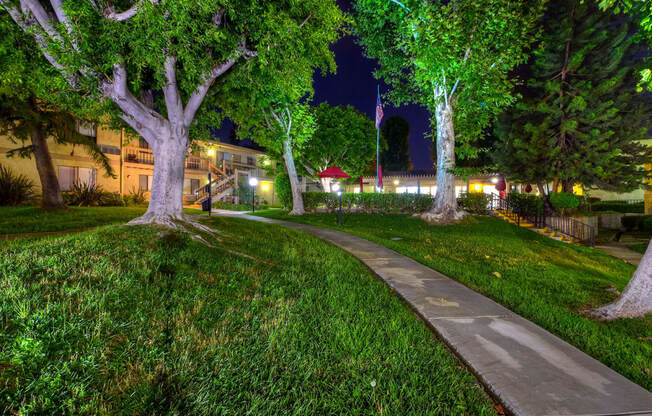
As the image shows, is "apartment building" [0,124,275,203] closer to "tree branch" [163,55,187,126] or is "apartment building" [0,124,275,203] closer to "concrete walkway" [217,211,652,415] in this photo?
"tree branch" [163,55,187,126]

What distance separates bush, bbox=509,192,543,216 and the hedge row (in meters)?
4.30

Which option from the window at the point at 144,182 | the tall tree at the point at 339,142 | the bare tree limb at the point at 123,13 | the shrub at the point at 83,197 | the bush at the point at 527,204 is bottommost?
the bush at the point at 527,204

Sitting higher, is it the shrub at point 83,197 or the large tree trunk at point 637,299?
the shrub at point 83,197

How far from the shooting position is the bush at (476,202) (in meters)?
15.9

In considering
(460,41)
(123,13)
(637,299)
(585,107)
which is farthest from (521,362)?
(585,107)

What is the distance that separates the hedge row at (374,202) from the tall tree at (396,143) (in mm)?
32415

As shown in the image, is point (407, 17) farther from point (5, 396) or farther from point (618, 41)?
point (5, 396)

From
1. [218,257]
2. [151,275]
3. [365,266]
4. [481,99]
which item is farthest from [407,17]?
[151,275]

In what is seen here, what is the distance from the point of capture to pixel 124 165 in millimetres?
19719

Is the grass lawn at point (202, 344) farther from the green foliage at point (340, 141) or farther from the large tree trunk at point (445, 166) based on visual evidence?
the green foliage at point (340, 141)

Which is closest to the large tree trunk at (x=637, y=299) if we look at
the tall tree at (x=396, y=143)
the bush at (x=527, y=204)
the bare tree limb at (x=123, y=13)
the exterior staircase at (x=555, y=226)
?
the bare tree limb at (x=123, y=13)

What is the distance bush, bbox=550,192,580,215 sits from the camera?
13.8 metres

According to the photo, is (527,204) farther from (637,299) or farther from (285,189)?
(285,189)

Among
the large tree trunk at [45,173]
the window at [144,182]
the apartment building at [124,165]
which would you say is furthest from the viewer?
the window at [144,182]
